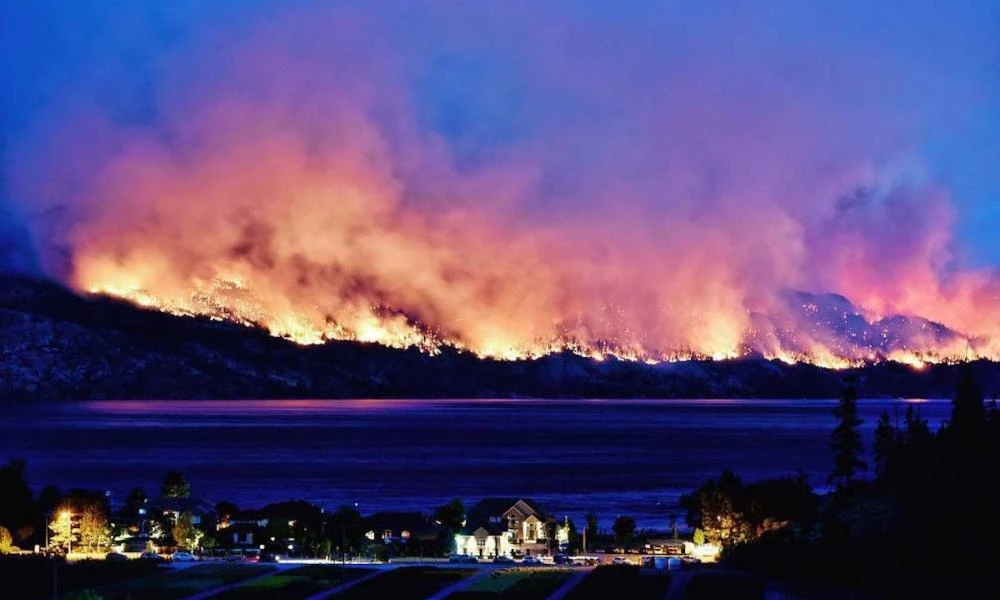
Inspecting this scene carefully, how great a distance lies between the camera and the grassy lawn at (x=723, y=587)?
1837 inches

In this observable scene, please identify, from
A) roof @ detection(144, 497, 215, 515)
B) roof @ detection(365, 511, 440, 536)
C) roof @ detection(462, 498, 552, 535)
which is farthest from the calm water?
Answer: roof @ detection(144, 497, 215, 515)

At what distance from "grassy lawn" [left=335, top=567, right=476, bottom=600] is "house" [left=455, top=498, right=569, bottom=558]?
1472 centimetres

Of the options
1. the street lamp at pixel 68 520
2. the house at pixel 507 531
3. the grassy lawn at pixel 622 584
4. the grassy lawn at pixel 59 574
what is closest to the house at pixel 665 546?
the house at pixel 507 531

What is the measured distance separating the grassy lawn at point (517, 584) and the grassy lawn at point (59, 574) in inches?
602

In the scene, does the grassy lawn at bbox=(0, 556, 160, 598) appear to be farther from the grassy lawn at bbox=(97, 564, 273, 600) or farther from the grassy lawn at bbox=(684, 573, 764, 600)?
the grassy lawn at bbox=(684, 573, 764, 600)

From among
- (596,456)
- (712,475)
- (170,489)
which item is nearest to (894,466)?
(170,489)

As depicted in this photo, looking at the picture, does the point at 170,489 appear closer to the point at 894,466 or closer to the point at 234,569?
the point at 234,569

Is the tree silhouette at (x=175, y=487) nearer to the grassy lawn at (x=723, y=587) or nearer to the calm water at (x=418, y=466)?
the calm water at (x=418, y=466)

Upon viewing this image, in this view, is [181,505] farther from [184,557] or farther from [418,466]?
[418,466]

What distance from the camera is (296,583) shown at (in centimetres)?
5219

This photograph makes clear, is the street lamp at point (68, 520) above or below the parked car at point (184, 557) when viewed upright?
above

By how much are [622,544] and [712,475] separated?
6402 centimetres

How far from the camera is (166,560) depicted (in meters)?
60.8

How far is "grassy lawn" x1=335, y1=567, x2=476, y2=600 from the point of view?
48219 millimetres
